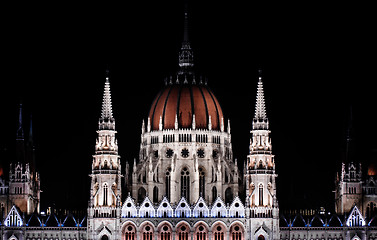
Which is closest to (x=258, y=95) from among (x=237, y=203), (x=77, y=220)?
(x=237, y=203)

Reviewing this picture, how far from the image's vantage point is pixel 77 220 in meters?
188

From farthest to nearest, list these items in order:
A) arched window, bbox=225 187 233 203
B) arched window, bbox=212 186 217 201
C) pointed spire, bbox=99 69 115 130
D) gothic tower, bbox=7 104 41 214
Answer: arched window, bbox=212 186 217 201
arched window, bbox=225 187 233 203
gothic tower, bbox=7 104 41 214
pointed spire, bbox=99 69 115 130

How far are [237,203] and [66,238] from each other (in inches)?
900

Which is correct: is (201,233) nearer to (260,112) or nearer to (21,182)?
(260,112)

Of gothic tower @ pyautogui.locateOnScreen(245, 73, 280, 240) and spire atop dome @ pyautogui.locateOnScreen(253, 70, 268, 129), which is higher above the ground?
spire atop dome @ pyautogui.locateOnScreen(253, 70, 268, 129)

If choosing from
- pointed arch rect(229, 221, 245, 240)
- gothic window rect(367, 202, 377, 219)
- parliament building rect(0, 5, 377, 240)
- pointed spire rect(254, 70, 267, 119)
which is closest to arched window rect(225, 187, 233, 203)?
parliament building rect(0, 5, 377, 240)

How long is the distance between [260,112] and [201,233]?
17.9m

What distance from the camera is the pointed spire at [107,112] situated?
623 feet

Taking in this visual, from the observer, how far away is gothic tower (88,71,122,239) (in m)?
186

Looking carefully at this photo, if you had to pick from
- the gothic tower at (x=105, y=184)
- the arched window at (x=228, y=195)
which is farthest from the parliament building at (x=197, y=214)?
the arched window at (x=228, y=195)

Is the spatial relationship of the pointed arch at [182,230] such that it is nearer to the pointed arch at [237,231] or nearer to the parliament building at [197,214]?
the parliament building at [197,214]

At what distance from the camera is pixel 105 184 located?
187m

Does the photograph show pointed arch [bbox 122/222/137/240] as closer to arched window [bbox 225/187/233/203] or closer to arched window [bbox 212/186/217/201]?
arched window [bbox 212/186/217/201]

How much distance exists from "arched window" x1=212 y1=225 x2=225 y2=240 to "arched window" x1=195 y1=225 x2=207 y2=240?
1.19 m
